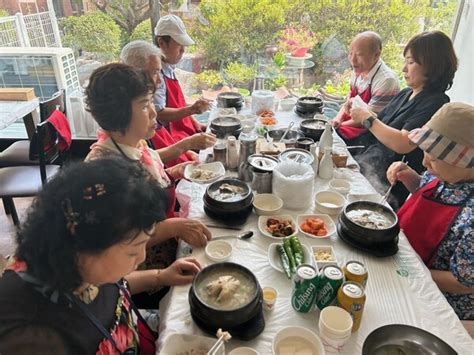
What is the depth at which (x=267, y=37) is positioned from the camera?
127 inches

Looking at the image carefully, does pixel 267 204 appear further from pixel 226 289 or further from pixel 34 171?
pixel 34 171

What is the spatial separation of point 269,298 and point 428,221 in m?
0.79

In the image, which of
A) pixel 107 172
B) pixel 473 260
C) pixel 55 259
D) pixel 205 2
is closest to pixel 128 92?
pixel 107 172

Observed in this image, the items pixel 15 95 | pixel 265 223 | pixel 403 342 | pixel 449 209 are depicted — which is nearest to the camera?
pixel 403 342

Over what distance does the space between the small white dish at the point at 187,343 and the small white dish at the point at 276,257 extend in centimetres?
39

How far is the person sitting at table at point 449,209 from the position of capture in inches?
49.0

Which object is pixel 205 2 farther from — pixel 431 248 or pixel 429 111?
pixel 431 248

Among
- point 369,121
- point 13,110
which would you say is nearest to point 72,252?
point 369,121

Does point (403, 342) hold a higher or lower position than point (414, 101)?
lower

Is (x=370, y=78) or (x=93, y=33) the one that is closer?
(x=370, y=78)

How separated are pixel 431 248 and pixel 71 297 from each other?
130 cm

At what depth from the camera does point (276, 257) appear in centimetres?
129

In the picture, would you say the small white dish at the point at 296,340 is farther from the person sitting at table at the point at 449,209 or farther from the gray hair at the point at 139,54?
the gray hair at the point at 139,54

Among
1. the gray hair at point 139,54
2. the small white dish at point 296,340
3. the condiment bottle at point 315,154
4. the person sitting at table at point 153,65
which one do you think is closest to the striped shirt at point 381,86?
the condiment bottle at point 315,154
